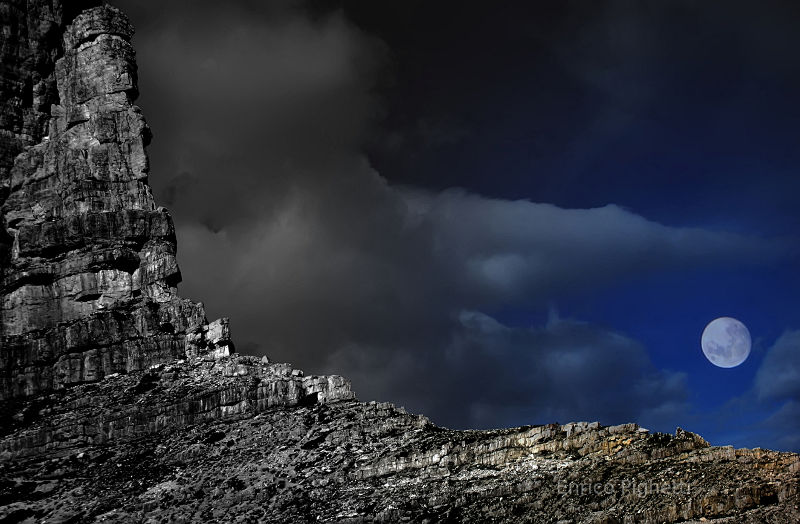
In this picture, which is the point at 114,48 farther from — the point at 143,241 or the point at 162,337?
the point at 162,337

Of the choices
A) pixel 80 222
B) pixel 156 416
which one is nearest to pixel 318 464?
pixel 156 416

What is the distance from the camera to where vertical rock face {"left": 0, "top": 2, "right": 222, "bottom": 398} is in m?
144

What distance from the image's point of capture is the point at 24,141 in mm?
172750

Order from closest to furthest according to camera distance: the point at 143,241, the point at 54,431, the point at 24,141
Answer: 1. the point at 54,431
2. the point at 143,241
3. the point at 24,141

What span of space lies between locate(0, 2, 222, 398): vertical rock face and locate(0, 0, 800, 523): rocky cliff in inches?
11.8

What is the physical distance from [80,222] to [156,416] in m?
42.5

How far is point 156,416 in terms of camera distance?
12850 centimetres

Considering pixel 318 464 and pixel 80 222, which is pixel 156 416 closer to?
pixel 318 464

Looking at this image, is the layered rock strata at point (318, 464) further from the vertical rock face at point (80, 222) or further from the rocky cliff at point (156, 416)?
the vertical rock face at point (80, 222)

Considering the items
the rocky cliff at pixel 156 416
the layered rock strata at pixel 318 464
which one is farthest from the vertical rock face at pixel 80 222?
the layered rock strata at pixel 318 464

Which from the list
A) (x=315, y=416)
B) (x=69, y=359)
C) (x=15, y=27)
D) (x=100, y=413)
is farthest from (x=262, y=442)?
(x=15, y=27)

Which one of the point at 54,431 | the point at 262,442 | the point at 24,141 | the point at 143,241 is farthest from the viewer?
the point at 24,141

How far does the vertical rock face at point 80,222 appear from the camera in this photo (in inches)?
5650

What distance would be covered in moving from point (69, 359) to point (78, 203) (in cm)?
2868
